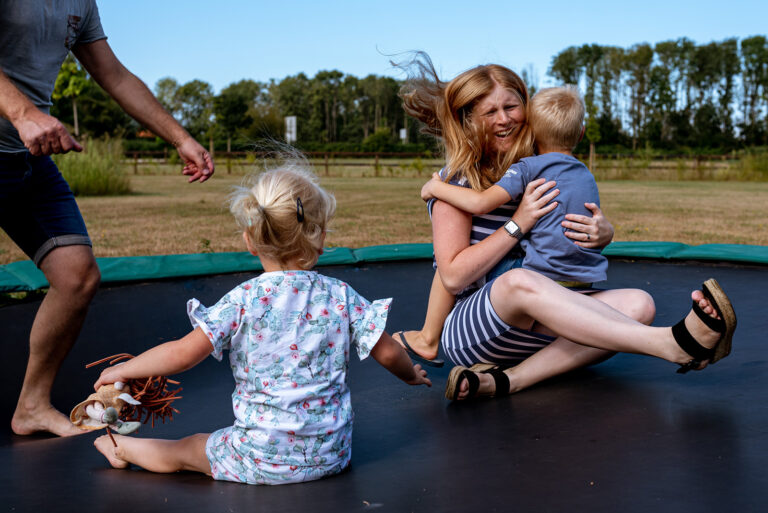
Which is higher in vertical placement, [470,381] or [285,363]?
[285,363]

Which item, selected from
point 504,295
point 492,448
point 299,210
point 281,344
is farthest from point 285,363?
point 504,295

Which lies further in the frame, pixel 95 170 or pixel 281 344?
pixel 95 170

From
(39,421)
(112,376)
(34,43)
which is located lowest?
(39,421)

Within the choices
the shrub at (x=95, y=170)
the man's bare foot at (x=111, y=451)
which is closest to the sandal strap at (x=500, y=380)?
the man's bare foot at (x=111, y=451)

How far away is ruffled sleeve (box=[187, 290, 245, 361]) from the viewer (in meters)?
1.17

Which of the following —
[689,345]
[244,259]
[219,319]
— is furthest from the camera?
[244,259]

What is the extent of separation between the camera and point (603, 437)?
141 cm

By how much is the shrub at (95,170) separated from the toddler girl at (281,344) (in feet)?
26.5

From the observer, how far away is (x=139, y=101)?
1953 mm

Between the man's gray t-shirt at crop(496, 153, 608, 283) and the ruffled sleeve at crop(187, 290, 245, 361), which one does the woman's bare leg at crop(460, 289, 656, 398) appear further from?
the ruffled sleeve at crop(187, 290, 245, 361)

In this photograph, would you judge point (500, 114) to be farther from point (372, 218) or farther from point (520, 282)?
point (372, 218)

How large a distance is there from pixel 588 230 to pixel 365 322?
0.69m

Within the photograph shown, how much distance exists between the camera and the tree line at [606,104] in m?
30.6

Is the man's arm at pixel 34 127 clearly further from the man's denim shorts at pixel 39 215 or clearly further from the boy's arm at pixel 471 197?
the boy's arm at pixel 471 197
